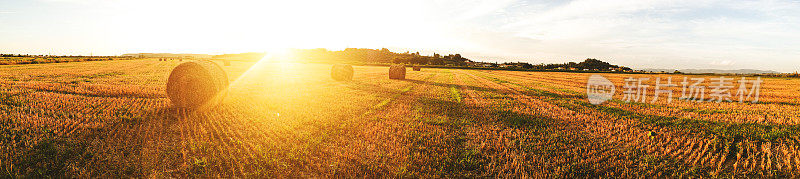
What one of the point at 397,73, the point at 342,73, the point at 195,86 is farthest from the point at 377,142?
the point at 397,73

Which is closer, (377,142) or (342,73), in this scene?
(377,142)

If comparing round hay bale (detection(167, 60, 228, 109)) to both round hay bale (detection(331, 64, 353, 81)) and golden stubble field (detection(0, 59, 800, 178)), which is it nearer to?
golden stubble field (detection(0, 59, 800, 178))

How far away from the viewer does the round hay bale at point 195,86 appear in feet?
36.0

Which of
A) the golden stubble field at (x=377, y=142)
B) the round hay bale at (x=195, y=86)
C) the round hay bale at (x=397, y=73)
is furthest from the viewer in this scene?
the round hay bale at (x=397, y=73)

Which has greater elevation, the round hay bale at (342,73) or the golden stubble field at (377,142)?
the round hay bale at (342,73)

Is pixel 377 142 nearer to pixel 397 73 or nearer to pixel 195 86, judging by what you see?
pixel 195 86

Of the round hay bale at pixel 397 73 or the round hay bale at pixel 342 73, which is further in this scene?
the round hay bale at pixel 397 73

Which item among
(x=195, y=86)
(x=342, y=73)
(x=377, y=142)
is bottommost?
(x=377, y=142)

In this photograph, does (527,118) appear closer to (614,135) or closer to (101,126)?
(614,135)

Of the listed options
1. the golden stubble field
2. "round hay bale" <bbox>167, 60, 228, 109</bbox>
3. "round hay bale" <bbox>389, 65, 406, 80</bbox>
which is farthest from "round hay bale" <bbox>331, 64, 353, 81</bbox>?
the golden stubble field

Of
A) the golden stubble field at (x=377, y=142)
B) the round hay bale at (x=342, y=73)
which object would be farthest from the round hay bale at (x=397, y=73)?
the golden stubble field at (x=377, y=142)

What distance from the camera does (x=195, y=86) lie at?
11000mm

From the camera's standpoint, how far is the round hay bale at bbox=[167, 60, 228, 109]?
10969mm

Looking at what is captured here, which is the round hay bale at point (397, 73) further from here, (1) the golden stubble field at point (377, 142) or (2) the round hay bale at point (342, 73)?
(1) the golden stubble field at point (377, 142)
